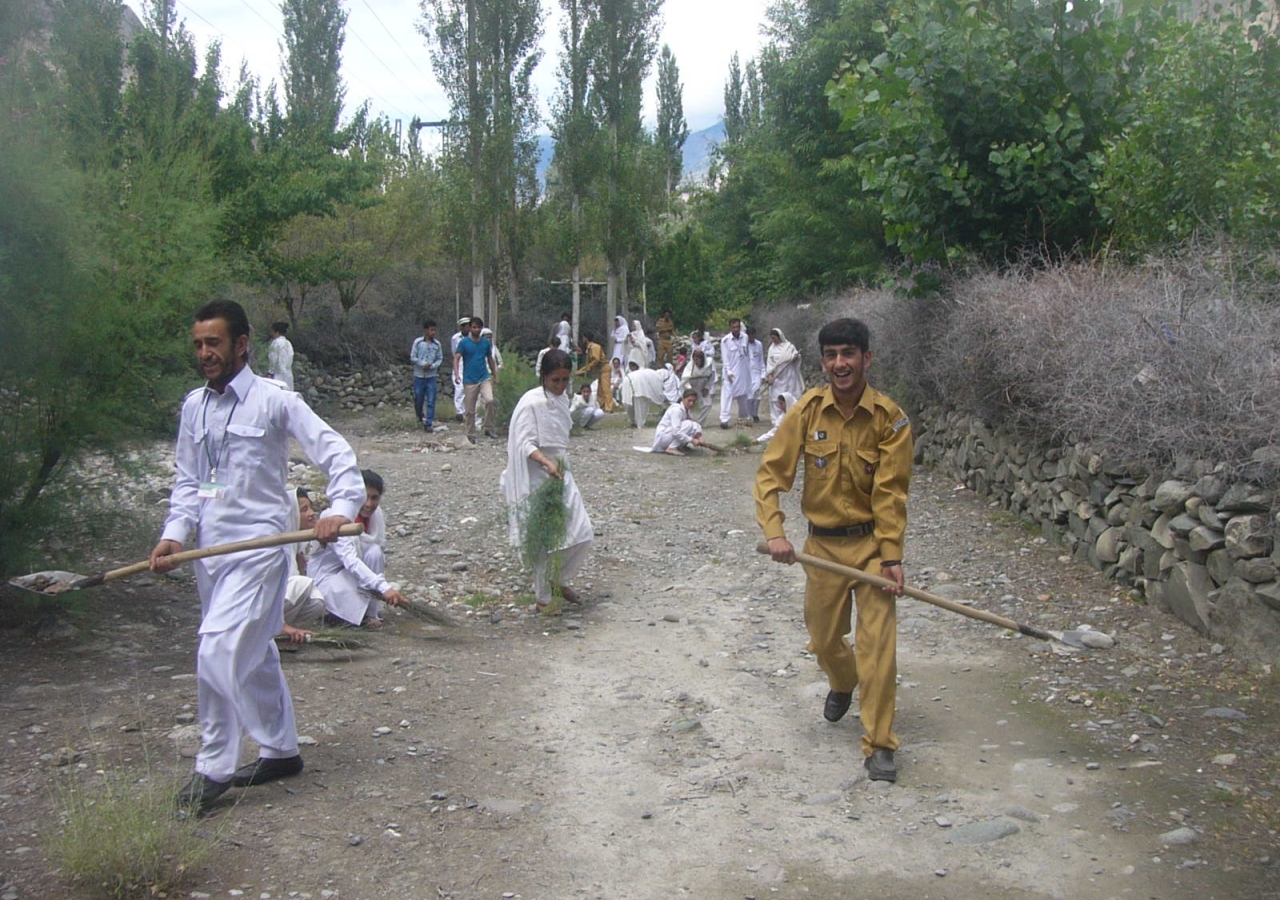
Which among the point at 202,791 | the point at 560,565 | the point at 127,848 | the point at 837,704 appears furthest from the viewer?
the point at 560,565

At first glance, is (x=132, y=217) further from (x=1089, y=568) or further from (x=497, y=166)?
(x=497, y=166)

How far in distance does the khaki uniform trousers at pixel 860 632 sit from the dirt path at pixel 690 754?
0.28 metres

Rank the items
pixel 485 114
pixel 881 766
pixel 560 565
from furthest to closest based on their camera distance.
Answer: pixel 485 114 → pixel 560 565 → pixel 881 766

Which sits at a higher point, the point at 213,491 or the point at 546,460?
the point at 213,491

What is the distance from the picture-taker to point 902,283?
12.9 metres

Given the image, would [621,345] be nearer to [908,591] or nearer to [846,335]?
[846,335]

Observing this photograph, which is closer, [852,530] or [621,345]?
[852,530]

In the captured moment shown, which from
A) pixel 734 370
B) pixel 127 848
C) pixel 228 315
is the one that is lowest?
pixel 127 848

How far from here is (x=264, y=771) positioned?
4555 mm

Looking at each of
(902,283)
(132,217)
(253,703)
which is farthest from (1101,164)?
(253,703)

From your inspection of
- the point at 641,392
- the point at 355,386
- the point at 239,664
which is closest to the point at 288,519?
the point at 239,664

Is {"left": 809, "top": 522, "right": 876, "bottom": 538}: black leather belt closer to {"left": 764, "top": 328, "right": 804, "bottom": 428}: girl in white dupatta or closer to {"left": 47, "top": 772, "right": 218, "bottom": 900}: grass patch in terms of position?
{"left": 47, "top": 772, "right": 218, "bottom": 900}: grass patch

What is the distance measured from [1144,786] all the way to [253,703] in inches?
141

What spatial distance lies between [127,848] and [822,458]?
3.06 m
